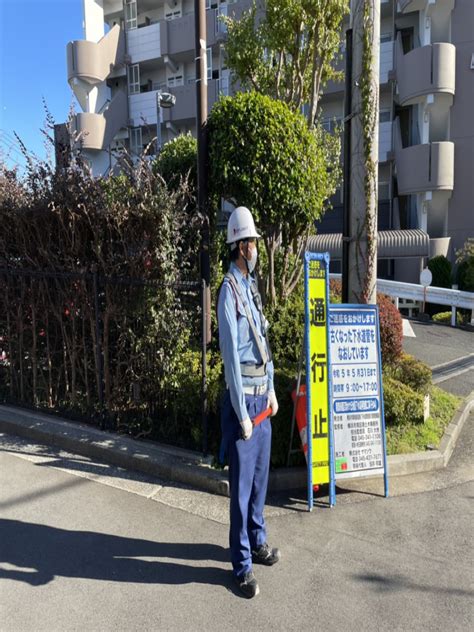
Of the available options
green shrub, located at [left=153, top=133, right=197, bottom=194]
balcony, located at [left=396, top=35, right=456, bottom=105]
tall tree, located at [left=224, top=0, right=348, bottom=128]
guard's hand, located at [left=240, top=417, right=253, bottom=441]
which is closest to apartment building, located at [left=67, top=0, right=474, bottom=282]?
balcony, located at [left=396, top=35, right=456, bottom=105]

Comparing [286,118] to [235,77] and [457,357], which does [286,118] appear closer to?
[235,77]

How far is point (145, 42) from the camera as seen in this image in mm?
25250

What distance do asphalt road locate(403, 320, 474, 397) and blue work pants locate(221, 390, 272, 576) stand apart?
4964mm

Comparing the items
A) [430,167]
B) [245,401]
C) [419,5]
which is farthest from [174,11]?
[245,401]

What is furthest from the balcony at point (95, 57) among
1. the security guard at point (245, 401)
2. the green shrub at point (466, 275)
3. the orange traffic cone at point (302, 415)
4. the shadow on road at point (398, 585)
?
the shadow on road at point (398, 585)

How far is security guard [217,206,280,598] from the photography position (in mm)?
2768

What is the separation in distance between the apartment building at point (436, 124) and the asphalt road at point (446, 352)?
17.2 ft

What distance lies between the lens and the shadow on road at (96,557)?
294cm

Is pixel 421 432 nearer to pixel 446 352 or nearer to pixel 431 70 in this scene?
pixel 446 352

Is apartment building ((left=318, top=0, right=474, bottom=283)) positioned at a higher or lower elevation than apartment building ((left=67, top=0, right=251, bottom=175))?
lower

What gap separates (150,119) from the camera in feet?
82.6

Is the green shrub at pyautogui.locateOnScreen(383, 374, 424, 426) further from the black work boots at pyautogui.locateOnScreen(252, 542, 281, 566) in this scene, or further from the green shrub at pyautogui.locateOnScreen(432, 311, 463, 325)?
the green shrub at pyautogui.locateOnScreen(432, 311, 463, 325)

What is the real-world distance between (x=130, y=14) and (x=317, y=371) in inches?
1132

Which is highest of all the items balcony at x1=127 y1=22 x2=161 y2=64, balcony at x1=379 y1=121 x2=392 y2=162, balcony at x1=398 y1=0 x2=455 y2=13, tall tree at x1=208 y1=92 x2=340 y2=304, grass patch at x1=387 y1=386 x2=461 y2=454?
balcony at x1=127 y1=22 x2=161 y2=64
